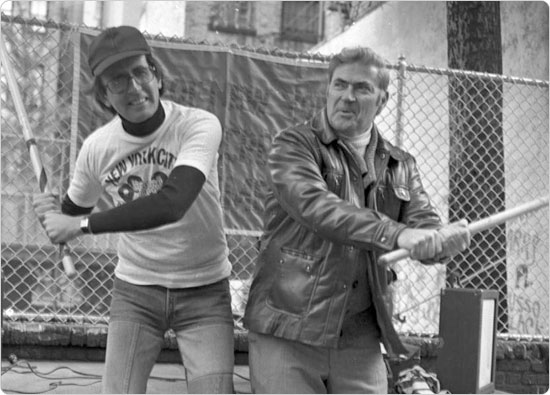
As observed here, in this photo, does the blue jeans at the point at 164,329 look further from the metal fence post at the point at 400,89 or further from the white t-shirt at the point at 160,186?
the metal fence post at the point at 400,89

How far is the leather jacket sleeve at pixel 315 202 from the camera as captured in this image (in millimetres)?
2799

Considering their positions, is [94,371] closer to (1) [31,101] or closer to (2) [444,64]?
(1) [31,101]

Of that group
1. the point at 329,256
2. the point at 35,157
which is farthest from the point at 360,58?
the point at 35,157

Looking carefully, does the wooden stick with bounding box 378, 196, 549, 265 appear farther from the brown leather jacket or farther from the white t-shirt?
the white t-shirt

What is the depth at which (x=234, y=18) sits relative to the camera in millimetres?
26375

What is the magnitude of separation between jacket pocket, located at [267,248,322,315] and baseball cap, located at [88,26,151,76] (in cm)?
93

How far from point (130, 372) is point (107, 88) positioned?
3.51 ft

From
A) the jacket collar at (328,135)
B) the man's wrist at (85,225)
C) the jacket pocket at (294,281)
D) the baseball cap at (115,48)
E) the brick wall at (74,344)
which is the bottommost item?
the brick wall at (74,344)

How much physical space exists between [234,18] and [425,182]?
19.8 metres

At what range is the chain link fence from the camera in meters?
5.63

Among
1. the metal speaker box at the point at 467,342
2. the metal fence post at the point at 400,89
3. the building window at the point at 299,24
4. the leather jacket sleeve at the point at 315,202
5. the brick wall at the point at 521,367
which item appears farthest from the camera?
the building window at the point at 299,24

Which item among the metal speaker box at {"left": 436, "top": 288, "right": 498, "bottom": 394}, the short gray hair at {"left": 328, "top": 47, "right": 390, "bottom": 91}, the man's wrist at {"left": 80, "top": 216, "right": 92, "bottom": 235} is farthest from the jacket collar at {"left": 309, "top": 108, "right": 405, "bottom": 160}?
the metal speaker box at {"left": 436, "top": 288, "right": 498, "bottom": 394}

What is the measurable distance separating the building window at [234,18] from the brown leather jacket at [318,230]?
22.7m

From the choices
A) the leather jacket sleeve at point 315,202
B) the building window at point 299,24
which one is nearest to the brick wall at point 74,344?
the leather jacket sleeve at point 315,202
